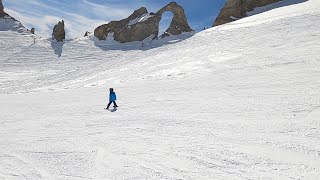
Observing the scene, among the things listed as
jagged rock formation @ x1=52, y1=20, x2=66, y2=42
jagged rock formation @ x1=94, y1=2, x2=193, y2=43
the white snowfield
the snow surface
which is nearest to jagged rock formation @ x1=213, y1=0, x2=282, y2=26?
jagged rock formation @ x1=94, y1=2, x2=193, y2=43

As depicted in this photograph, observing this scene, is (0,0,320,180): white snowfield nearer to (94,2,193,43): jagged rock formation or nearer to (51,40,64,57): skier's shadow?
(51,40,64,57): skier's shadow

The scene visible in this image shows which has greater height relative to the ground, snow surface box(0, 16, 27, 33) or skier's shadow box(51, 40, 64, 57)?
snow surface box(0, 16, 27, 33)

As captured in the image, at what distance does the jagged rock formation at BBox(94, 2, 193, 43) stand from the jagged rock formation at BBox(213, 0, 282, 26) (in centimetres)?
594

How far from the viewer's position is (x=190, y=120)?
483 inches

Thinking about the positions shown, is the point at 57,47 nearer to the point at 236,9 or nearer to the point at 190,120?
the point at 236,9

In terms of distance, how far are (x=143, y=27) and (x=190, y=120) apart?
43474 mm

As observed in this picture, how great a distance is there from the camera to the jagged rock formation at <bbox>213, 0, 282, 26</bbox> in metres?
51.4

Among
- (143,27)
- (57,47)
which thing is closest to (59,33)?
(57,47)

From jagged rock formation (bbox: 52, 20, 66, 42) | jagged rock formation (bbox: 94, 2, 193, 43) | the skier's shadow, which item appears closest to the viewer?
the skier's shadow

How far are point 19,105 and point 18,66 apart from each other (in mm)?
24726

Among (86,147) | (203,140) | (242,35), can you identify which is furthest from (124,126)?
(242,35)

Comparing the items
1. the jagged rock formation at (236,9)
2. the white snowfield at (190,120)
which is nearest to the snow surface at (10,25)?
the white snowfield at (190,120)

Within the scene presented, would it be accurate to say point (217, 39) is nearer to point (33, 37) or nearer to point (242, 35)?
point (242, 35)

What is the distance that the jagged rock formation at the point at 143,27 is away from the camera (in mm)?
52844
